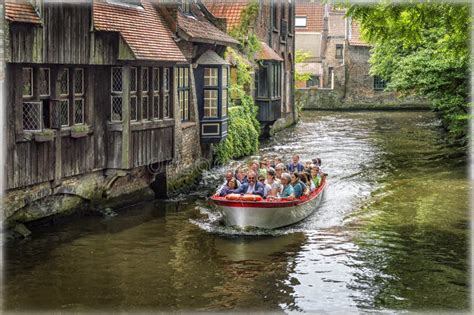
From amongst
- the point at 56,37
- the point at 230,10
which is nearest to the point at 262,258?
the point at 56,37

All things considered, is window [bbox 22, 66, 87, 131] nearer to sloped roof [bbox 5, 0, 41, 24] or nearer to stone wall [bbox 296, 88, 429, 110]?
sloped roof [bbox 5, 0, 41, 24]

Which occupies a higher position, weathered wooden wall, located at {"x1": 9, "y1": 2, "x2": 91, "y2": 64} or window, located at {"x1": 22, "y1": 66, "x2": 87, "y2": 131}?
weathered wooden wall, located at {"x1": 9, "y1": 2, "x2": 91, "y2": 64}

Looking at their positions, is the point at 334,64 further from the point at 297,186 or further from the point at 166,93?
the point at 297,186

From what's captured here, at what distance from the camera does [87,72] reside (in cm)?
1983

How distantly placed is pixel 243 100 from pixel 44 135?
16079 mm

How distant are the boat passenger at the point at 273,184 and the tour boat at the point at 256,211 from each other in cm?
58

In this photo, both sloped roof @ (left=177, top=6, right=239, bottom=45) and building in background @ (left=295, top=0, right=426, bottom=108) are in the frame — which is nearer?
sloped roof @ (left=177, top=6, right=239, bottom=45)

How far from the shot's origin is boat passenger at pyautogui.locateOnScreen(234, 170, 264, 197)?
→ 66.1ft


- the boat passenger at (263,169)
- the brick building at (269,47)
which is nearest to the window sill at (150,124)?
the boat passenger at (263,169)

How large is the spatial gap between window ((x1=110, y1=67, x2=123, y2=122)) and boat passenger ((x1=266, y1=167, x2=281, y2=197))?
3898 mm

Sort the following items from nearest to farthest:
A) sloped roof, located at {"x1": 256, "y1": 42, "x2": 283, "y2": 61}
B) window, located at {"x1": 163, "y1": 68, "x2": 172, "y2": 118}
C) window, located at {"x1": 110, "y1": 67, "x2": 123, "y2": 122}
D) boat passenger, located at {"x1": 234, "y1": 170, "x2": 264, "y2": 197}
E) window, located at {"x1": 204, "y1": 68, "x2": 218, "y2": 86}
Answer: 1. boat passenger, located at {"x1": 234, "y1": 170, "x2": 264, "y2": 197}
2. window, located at {"x1": 110, "y1": 67, "x2": 123, "y2": 122}
3. window, located at {"x1": 163, "y1": 68, "x2": 172, "y2": 118}
4. window, located at {"x1": 204, "y1": 68, "x2": 218, "y2": 86}
5. sloped roof, located at {"x1": 256, "y1": 42, "x2": 283, "y2": 61}

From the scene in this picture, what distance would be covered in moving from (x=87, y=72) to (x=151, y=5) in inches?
180

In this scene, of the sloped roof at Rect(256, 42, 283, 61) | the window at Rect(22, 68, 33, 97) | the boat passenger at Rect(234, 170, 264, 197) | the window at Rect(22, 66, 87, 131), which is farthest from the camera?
the sloped roof at Rect(256, 42, 283, 61)

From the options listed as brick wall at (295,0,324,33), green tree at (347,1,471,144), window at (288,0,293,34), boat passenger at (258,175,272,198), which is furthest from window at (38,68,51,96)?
brick wall at (295,0,324,33)
